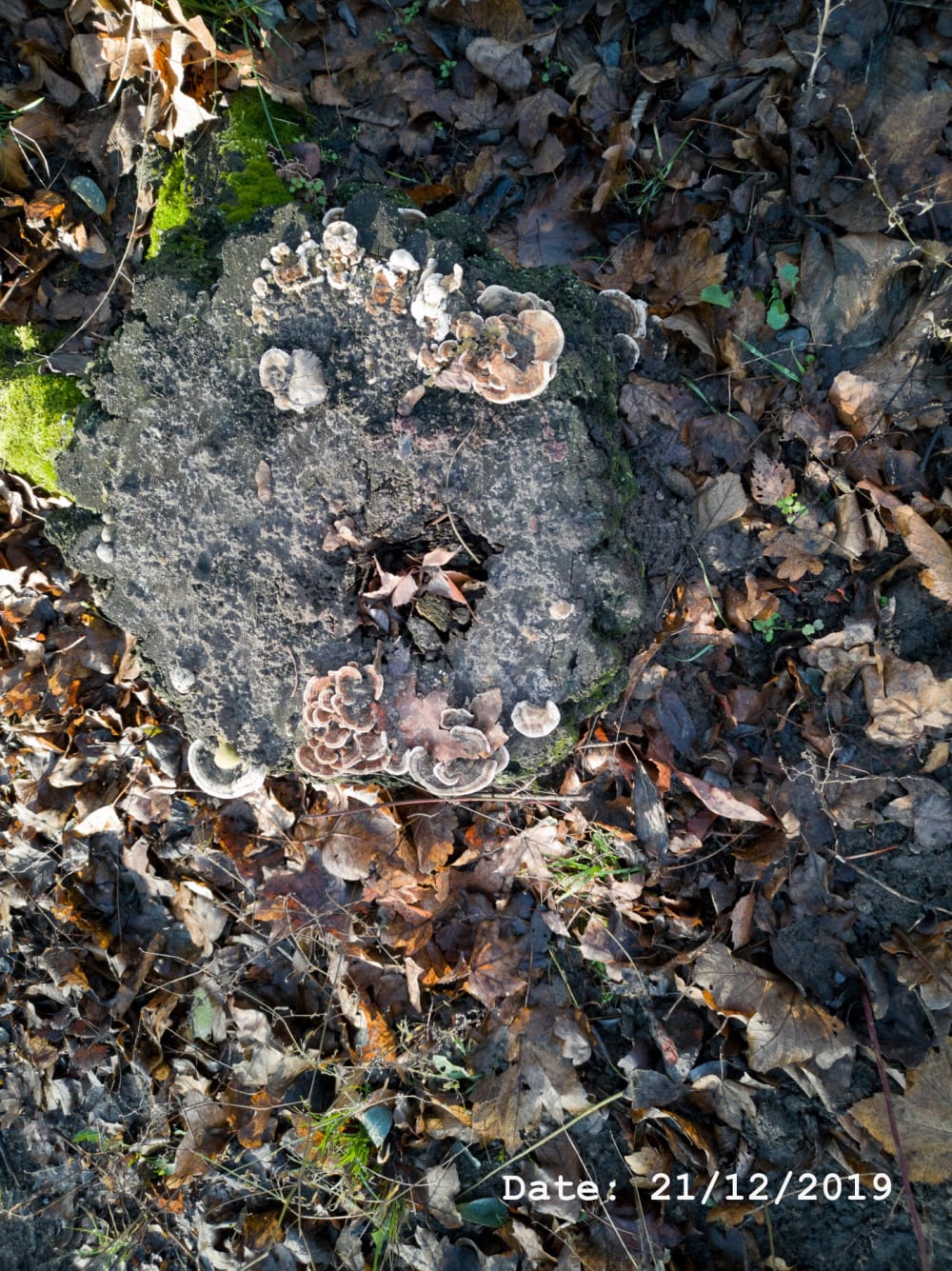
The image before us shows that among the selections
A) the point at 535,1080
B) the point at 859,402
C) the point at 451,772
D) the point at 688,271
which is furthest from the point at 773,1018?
the point at 688,271

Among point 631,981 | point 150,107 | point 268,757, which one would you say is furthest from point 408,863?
point 150,107

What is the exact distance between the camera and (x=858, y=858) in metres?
3.47

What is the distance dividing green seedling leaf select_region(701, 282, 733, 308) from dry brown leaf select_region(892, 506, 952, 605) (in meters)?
1.27

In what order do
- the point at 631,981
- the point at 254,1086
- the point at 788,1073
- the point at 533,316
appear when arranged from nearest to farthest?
the point at 533,316
the point at 788,1073
the point at 631,981
the point at 254,1086

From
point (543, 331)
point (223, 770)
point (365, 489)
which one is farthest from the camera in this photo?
point (223, 770)

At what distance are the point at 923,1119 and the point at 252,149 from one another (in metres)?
5.25

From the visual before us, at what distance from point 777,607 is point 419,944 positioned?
7.93 feet

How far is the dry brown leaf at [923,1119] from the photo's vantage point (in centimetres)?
317

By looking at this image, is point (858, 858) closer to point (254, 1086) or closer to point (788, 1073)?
point (788, 1073)

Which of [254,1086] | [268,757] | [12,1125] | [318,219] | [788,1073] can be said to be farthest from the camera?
[12,1125]

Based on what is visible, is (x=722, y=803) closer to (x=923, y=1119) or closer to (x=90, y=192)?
(x=923, y=1119)

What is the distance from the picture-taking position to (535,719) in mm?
2939

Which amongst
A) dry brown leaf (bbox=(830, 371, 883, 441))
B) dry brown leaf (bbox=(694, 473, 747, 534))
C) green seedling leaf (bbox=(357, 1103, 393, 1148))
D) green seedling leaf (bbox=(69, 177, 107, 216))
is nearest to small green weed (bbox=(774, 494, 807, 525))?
dry brown leaf (bbox=(694, 473, 747, 534))

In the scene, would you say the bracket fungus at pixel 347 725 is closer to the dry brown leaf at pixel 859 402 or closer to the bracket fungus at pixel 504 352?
the bracket fungus at pixel 504 352
